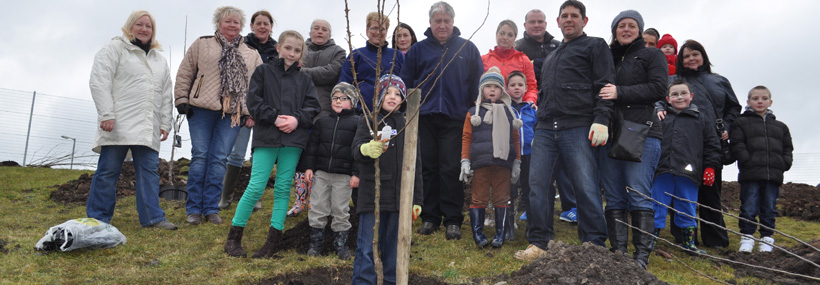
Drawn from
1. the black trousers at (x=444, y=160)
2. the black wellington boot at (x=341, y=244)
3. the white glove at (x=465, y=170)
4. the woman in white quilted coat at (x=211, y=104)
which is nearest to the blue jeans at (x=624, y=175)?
the white glove at (x=465, y=170)

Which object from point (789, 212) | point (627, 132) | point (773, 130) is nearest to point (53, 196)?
point (627, 132)

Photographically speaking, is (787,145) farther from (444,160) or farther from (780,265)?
(444,160)

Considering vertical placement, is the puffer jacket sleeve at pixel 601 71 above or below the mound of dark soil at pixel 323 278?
above

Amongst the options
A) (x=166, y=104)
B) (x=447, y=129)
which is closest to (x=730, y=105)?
(x=447, y=129)

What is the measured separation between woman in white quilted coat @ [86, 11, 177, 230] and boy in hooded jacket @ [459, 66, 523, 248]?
3213 mm

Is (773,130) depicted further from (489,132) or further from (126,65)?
(126,65)

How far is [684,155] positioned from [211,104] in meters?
5.09

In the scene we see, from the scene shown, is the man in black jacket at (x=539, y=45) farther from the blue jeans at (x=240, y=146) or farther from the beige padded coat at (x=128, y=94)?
the beige padded coat at (x=128, y=94)

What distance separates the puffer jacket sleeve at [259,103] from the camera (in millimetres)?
4660

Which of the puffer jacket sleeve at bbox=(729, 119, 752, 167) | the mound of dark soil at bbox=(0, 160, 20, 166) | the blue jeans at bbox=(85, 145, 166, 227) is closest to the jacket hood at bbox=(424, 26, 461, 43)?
the blue jeans at bbox=(85, 145, 166, 227)

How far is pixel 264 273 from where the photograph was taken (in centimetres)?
418

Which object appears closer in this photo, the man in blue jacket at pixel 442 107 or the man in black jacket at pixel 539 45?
the man in blue jacket at pixel 442 107

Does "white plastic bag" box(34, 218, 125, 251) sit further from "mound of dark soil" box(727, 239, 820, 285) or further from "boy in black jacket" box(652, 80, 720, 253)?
"mound of dark soil" box(727, 239, 820, 285)

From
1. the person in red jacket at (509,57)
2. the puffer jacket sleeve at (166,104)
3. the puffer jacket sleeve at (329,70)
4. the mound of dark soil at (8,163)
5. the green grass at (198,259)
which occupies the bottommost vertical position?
the mound of dark soil at (8,163)
